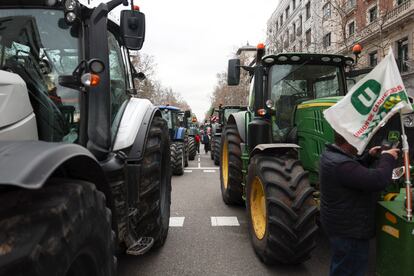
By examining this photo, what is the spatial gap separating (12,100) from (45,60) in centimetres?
72

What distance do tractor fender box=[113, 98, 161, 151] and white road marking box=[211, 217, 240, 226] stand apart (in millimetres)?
2424

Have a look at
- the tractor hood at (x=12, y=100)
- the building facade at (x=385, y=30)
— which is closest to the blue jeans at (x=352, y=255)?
the tractor hood at (x=12, y=100)

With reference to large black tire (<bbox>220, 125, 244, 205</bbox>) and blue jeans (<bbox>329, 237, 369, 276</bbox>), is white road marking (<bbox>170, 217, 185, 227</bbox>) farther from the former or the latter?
blue jeans (<bbox>329, 237, 369, 276</bbox>)

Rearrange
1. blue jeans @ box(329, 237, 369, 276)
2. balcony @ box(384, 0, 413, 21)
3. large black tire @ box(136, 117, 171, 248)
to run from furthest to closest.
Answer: balcony @ box(384, 0, 413, 21) < large black tire @ box(136, 117, 171, 248) < blue jeans @ box(329, 237, 369, 276)

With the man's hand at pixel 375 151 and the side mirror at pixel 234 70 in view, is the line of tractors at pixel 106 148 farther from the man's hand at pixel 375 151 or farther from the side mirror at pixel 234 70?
the man's hand at pixel 375 151

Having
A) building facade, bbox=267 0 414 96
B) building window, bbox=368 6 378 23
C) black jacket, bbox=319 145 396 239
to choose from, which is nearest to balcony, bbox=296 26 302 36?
building facade, bbox=267 0 414 96

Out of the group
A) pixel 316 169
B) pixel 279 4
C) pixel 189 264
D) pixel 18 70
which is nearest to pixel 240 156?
pixel 316 169

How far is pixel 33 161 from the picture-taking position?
142 centimetres

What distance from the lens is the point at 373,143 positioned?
356 centimetres

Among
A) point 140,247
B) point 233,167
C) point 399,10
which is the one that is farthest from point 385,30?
point 140,247

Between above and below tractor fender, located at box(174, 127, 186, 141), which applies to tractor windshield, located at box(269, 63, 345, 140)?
above

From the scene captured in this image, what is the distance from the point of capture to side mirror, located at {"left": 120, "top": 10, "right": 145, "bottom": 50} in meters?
3.02

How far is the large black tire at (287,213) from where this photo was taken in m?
3.46

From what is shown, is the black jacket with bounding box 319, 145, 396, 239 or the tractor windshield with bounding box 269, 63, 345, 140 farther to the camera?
the tractor windshield with bounding box 269, 63, 345, 140
